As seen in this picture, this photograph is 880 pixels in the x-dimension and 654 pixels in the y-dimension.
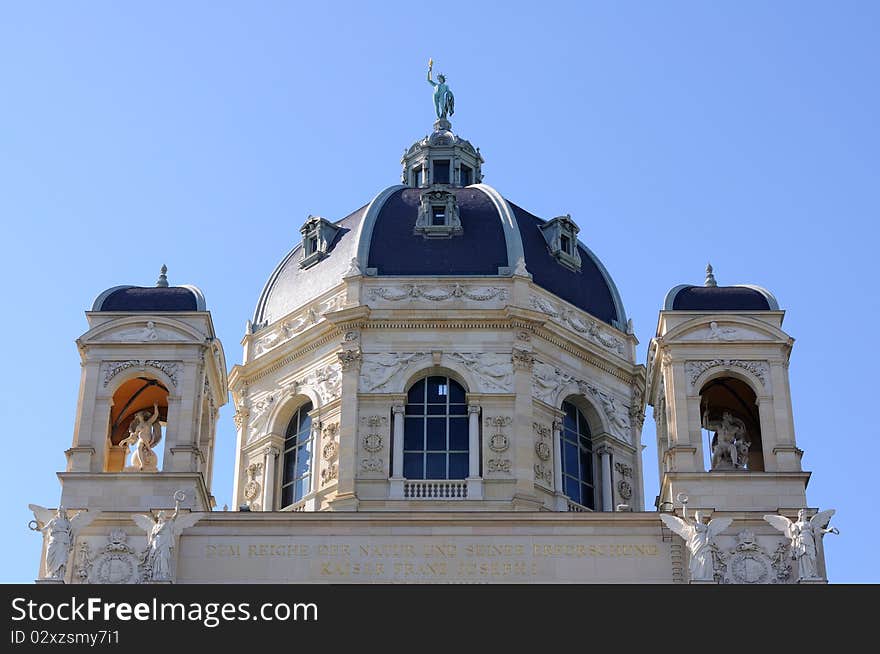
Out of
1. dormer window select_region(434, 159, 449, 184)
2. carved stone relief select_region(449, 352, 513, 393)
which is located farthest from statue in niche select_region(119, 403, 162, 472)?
dormer window select_region(434, 159, 449, 184)

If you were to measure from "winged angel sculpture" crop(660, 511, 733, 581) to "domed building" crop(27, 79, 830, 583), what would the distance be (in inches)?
2.0

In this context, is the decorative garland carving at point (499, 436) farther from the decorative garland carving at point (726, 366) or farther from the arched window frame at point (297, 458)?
the decorative garland carving at point (726, 366)

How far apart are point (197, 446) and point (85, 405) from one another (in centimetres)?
326

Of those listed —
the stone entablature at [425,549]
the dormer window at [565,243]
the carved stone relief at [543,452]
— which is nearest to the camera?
the stone entablature at [425,549]

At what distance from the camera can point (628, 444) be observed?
215 ft

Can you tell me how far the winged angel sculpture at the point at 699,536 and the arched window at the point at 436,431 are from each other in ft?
32.1

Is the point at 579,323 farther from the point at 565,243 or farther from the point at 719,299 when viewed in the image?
the point at 719,299

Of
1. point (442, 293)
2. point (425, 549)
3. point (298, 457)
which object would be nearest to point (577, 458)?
point (442, 293)

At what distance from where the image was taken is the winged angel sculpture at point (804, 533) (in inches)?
2073

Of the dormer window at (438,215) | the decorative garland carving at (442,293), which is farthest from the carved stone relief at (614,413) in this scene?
the dormer window at (438,215)

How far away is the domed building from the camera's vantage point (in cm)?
A: 5406

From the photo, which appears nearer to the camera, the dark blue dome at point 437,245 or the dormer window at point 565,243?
the dark blue dome at point 437,245
